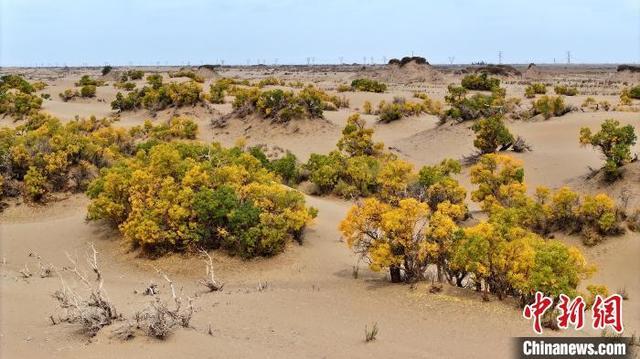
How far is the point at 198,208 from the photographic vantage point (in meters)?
14.9

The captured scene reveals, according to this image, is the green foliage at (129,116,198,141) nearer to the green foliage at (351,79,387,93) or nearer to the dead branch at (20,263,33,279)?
the dead branch at (20,263,33,279)

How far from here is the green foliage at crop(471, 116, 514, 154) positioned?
26.1 meters

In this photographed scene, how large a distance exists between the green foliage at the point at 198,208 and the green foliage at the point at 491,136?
12.7 meters

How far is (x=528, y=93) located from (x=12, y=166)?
1443 inches

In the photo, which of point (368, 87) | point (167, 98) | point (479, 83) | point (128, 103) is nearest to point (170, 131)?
point (167, 98)

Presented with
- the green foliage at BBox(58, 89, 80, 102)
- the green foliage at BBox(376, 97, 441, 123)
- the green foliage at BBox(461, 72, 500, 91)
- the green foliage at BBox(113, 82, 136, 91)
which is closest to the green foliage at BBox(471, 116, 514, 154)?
the green foliage at BBox(376, 97, 441, 123)

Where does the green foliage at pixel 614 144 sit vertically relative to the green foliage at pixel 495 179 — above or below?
above

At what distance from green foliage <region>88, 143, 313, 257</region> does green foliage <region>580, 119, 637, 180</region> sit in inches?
441

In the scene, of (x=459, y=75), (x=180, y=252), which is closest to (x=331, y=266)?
(x=180, y=252)

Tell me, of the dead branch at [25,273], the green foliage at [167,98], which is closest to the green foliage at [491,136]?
the dead branch at [25,273]

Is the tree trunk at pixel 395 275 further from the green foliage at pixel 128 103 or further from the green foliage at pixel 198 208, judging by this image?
the green foliage at pixel 128 103

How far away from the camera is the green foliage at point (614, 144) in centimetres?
2023

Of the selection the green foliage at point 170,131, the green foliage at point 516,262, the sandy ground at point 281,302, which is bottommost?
the sandy ground at point 281,302

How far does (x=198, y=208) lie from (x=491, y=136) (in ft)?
51.8
